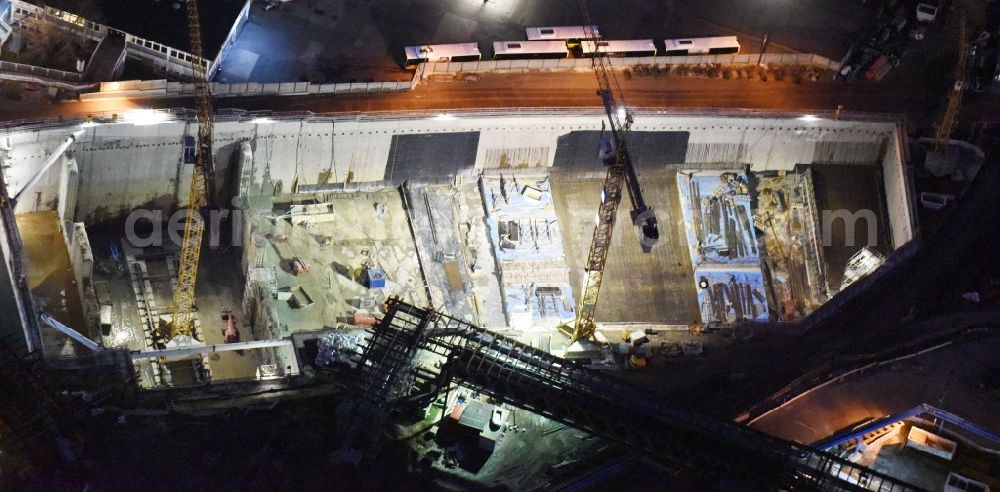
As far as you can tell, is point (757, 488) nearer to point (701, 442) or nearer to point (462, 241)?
point (701, 442)

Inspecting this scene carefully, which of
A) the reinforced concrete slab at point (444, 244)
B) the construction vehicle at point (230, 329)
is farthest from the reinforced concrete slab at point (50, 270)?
the reinforced concrete slab at point (444, 244)

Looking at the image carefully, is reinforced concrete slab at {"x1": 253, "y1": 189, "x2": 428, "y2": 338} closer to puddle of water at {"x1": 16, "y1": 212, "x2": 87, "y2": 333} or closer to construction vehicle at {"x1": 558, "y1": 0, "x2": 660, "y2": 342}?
construction vehicle at {"x1": 558, "y1": 0, "x2": 660, "y2": 342}

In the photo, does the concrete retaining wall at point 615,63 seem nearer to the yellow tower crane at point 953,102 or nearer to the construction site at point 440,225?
the construction site at point 440,225

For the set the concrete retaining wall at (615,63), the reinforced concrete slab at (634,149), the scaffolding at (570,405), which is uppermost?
the concrete retaining wall at (615,63)

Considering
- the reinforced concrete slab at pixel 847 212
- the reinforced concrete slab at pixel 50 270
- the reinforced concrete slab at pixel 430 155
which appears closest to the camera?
the reinforced concrete slab at pixel 50 270

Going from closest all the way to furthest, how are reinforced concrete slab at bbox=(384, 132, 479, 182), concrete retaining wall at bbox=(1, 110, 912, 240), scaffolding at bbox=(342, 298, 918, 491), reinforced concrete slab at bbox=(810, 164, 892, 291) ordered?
scaffolding at bbox=(342, 298, 918, 491) < concrete retaining wall at bbox=(1, 110, 912, 240) < reinforced concrete slab at bbox=(384, 132, 479, 182) < reinforced concrete slab at bbox=(810, 164, 892, 291)

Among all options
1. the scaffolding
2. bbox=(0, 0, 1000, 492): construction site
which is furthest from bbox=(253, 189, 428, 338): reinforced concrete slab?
the scaffolding
